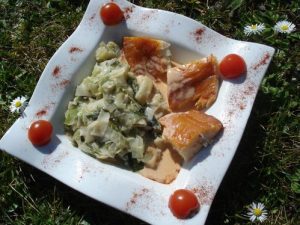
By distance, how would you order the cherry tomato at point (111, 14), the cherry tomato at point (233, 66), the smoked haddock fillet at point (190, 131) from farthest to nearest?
the cherry tomato at point (111, 14)
the cherry tomato at point (233, 66)
the smoked haddock fillet at point (190, 131)

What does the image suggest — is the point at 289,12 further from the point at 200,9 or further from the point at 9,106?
the point at 9,106

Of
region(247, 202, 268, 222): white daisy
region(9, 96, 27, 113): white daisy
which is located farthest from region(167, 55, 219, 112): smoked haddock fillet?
region(9, 96, 27, 113): white daisy

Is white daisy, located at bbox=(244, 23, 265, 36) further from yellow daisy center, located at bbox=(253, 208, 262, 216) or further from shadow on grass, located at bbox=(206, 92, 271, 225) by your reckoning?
yellow daisy center, located at bbox=(253, 208, 262, 216)

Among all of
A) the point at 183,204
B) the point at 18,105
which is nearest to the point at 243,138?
the point at 183,204

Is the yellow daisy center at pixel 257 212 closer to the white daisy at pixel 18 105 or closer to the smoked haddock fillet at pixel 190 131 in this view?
the smoked haddock fillet at pixel 190 131

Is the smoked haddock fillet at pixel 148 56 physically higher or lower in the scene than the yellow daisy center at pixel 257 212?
higher

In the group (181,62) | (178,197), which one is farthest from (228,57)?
(178,197)

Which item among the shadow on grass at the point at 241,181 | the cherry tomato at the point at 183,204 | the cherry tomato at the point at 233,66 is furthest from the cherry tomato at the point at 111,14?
the cherry tomato at the point at 183,204
